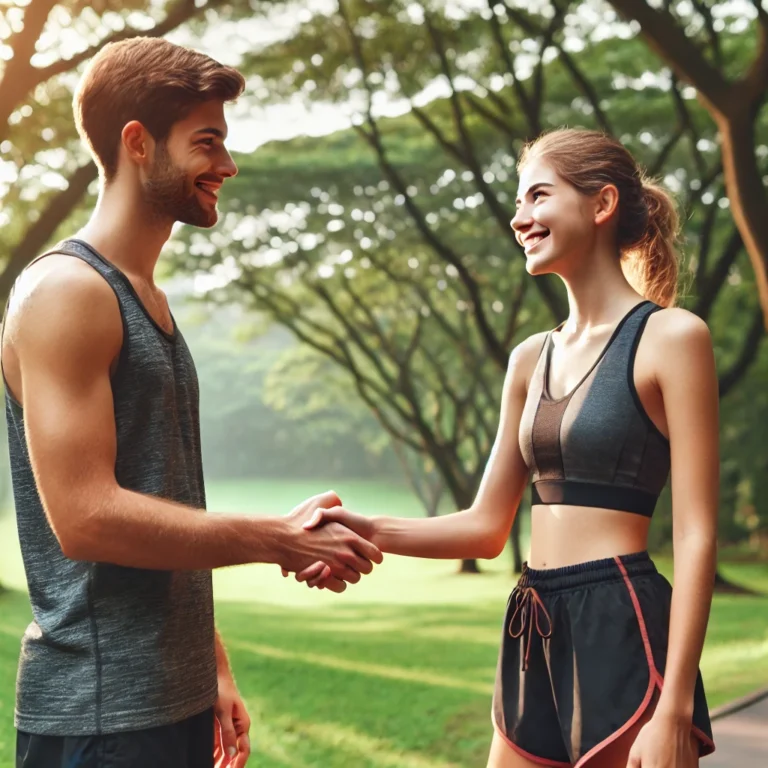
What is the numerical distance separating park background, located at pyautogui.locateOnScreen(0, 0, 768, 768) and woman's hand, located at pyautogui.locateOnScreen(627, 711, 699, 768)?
0.76 m

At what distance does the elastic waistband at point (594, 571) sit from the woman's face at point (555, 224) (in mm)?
707

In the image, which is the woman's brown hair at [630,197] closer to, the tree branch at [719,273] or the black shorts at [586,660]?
the black shorts at [586,660]

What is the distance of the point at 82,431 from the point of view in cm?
211

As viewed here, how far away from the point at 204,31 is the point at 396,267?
25.8 ft

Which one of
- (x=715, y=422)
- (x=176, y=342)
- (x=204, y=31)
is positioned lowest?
(x=715, y=422)

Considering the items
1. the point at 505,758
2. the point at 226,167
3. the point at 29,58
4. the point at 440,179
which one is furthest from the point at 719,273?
the point at 226,167

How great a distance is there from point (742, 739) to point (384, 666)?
17.4 feet

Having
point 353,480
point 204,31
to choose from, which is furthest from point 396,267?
point 353,480

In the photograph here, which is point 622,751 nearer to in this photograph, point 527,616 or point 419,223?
point 527,616

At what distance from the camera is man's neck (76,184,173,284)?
235cm

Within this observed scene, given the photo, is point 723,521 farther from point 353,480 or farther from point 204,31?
point 353,480

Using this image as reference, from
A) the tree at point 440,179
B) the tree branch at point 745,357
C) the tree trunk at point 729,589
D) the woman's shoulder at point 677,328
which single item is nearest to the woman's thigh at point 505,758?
the woman's shoulder at point 677,328

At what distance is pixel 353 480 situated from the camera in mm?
56594

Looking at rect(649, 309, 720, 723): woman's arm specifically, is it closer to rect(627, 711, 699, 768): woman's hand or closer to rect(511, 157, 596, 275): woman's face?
rect(627, 711, 699, 768): woman's hand
